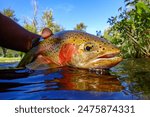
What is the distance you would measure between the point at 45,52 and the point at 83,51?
0.49 metres

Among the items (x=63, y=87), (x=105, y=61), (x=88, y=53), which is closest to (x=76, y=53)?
(x=88, y=53)

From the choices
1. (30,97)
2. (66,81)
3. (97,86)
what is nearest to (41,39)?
(66,81)

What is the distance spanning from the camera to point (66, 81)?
2467 mm

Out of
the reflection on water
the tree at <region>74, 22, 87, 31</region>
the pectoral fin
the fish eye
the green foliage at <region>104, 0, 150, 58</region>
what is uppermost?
the tree at <region>74, 22, 87, 31</region>

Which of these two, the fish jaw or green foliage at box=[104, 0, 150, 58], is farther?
green foliage at box=[104, 0, 150, 58]

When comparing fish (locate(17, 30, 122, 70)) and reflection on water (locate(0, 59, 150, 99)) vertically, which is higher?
fish (locate(17, 30, 122, 70))

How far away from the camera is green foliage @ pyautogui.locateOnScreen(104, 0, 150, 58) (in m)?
13.1

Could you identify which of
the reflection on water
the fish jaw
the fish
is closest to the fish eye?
the fish

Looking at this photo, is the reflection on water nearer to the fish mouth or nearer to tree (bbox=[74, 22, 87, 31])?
the fish mouth

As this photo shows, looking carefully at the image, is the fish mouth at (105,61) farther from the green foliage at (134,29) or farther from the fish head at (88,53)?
the green foliage at (134,29)

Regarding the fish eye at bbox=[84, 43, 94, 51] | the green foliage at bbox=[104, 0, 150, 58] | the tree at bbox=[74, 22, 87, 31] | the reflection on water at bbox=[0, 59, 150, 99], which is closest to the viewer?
the reflection on water at bbox=[0, 59, 150, 99]

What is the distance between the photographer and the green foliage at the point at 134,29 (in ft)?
43.1

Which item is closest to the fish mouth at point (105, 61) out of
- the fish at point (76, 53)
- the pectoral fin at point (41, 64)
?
the fish at point (76, 53)

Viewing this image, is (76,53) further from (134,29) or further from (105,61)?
(134,29)
